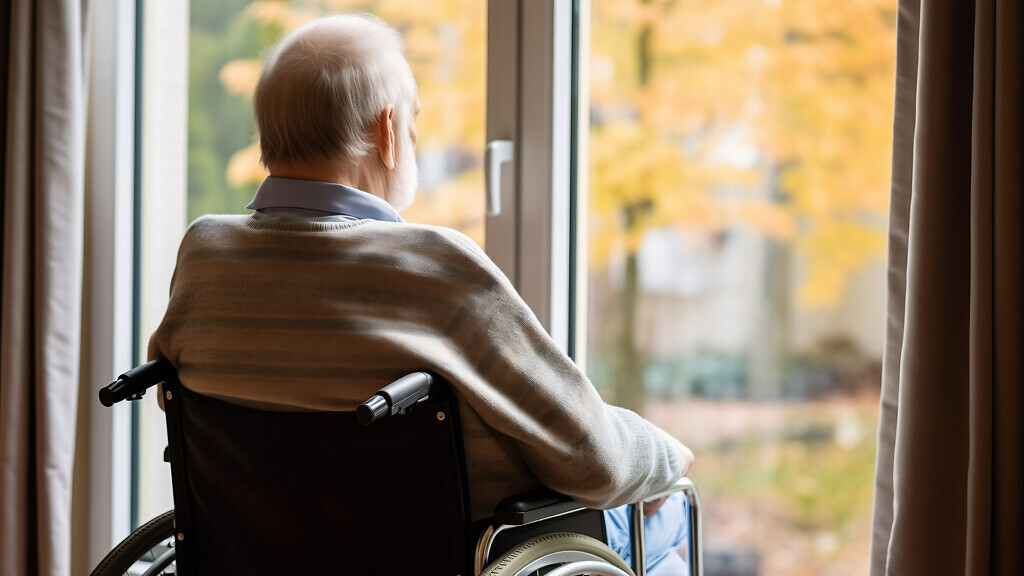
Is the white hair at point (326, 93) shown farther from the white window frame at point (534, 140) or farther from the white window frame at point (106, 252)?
the white window frame at point (106, 252)

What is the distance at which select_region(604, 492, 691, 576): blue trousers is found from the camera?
1475mm

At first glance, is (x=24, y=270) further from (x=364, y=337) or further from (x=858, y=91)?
(x=858, y=91)

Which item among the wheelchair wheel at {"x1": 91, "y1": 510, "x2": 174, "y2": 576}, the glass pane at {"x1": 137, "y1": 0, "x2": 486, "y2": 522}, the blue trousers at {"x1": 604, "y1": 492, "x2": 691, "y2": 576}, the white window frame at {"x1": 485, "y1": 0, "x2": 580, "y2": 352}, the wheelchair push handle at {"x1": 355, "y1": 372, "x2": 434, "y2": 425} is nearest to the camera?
the wheelchair push handle at {"x1": 355, "y1": 372, "x2": 434, "y2": 425}

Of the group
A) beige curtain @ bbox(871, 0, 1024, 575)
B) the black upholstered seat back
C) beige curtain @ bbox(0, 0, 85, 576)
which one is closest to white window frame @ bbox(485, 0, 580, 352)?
beige curtain @ bbox(871, 0, 1024, 575)

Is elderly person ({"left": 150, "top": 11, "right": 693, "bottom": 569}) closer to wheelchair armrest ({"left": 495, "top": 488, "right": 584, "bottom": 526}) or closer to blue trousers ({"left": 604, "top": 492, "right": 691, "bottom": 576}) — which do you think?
wheelchair armrest ({"left": 495, "top": 488, "right": 584, "bottom": 526})

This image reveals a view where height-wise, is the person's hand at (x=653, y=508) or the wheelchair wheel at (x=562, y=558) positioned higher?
the wheelchair wheel at (x=562, y=558)

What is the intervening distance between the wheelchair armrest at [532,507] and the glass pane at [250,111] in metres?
0.89

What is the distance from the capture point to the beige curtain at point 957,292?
121 centimetres

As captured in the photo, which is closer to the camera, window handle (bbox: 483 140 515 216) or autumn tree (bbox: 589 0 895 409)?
autumn tree (bbox: 589 0 895 409)

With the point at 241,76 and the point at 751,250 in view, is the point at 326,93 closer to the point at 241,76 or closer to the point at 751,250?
the point at 751,250

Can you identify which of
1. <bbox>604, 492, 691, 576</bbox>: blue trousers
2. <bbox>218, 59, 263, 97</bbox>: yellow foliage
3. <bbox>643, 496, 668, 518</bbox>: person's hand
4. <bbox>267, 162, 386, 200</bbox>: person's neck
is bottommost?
<bbox>604, 492, 691, 576</bbox>: blue trousers

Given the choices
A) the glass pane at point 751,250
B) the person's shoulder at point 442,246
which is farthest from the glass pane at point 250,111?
the person's shoulder at point 442,246

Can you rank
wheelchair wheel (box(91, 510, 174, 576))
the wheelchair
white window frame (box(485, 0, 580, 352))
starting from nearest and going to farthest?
the wheelchair → wheelchair wheel (box(91, 510, 174, 576)) → white window frame (box(485, 0, 580, 352))

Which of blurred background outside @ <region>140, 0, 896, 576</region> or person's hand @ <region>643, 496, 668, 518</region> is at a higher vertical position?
blurred background outside @ <region>140, 0, 896, 576</region>
